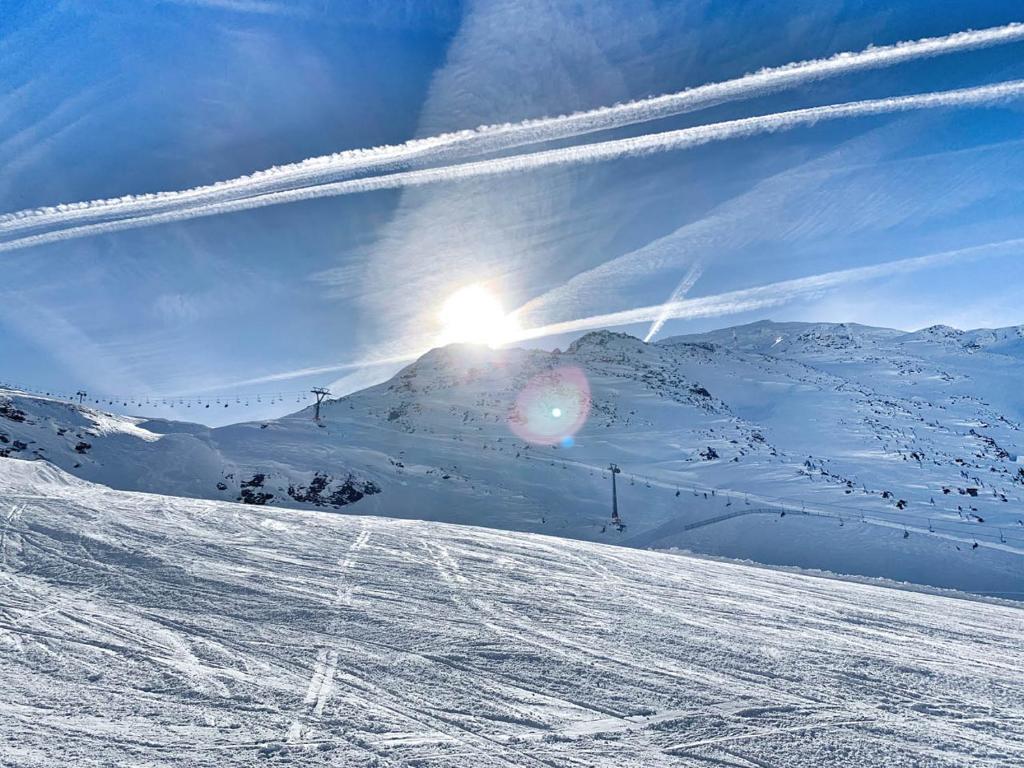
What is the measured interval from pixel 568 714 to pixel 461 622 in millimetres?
3093

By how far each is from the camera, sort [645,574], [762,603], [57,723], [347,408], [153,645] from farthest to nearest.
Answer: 1. [347,408]
2. [645,574]
3. [762,603]
4. [153,645]
5. [57,723]

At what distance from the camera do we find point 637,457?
5981 cm

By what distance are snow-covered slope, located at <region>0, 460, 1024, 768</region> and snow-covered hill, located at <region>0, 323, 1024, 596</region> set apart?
63.7ft

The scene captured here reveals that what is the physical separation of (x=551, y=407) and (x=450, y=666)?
234ft

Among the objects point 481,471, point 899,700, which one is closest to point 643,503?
point 481,471

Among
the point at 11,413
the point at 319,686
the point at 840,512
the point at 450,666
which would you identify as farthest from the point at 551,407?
the point at 319,686

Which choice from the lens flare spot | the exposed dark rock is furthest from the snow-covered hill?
the lens flare spot

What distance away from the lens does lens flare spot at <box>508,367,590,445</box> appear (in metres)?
66.4

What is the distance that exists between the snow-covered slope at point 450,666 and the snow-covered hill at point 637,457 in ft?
63.7

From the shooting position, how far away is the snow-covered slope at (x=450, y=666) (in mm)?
4785

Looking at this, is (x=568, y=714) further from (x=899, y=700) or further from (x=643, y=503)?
(x=643, y=503)

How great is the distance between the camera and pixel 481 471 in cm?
4791

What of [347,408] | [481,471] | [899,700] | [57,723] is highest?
[347,408]

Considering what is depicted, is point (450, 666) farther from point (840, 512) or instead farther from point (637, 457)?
point (637, 457)
